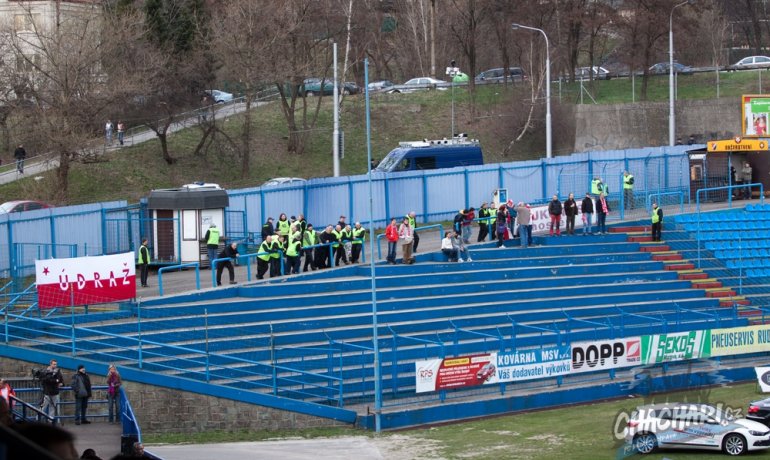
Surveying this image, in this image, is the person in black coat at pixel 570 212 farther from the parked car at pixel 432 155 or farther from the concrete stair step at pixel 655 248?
the parked car at pixel 432 155

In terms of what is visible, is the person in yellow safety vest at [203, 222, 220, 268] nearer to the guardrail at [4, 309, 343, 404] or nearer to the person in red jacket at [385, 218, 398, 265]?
the person in red jacket at [385, 218, 398, 265]

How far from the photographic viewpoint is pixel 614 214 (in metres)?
43.0

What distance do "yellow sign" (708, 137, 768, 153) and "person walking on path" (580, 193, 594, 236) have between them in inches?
369

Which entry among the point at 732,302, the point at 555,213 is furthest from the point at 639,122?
the point at 732,302

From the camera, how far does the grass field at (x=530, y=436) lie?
21.7m

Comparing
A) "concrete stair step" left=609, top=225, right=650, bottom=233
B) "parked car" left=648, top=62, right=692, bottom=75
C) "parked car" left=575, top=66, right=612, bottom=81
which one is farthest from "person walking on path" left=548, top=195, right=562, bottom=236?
"parked car" left=648, top=62, right=692, bottom=75

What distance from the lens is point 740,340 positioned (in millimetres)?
30828

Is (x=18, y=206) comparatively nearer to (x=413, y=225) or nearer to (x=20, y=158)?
(x=20, y=158)

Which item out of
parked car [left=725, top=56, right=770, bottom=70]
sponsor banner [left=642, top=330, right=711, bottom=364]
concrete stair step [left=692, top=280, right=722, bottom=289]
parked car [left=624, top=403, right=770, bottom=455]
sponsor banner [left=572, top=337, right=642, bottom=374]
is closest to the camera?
parked car [left=624, top=403, right=770, bottom=455]

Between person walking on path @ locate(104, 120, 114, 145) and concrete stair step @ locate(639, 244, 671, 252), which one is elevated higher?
person walking on path @ locate(104, 120, 114, 145)

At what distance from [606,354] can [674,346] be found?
2.06 m

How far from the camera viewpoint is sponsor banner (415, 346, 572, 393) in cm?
2612

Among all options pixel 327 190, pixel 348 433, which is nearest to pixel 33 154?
pixel 327 190

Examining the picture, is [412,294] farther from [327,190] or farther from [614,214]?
[614,214]
